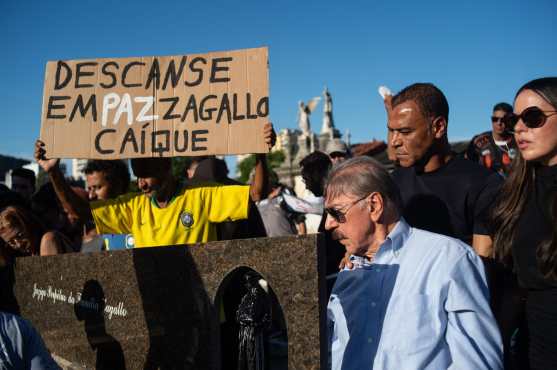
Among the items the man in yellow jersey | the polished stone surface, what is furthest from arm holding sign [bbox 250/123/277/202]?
the polished stone surface

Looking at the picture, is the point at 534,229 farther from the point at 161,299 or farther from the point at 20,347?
the point at 20,347

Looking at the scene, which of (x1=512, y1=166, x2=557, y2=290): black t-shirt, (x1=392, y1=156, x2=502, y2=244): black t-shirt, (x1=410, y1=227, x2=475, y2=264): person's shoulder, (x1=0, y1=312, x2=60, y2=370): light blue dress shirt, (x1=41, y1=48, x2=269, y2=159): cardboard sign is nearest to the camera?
(x1=410, y1=227, x2=475, y2=264): person's shoulder

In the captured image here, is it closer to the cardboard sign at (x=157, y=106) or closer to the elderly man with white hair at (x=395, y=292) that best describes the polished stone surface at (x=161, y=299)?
the elderly man with white hair at (x=395, y=292)

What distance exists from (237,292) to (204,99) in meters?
1.24

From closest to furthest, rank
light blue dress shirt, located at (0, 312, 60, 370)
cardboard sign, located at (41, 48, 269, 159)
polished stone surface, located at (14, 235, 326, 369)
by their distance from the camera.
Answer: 1. polished stone surface, located at (14, 235, 326, 369)
2. light blue dress shirt, located at (0, 312, 60, 370)
3. cardboard sign, located at (41, 48, 269, 159)

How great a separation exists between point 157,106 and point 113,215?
0.79m

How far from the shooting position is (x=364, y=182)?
7.04 feet

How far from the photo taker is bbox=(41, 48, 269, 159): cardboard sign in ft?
10.7

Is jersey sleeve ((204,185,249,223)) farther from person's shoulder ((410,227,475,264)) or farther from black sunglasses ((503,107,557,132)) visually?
black sunglasses ((503,107,557,132))

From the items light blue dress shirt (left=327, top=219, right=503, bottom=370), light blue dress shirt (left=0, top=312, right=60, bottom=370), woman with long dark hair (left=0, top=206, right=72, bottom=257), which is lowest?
light blue dress shirt (left=0, top=312, right=60, bottom=370)

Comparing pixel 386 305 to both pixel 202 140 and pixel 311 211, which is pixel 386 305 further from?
pixel 311 211

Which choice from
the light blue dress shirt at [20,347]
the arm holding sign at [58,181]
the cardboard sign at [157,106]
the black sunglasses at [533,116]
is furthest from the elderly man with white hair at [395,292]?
the arm holding sign at [58,181]

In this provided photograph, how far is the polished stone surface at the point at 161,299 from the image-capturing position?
2.10 meters

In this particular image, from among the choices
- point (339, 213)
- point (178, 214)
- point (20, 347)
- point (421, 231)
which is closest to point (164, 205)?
point (178, 214)
